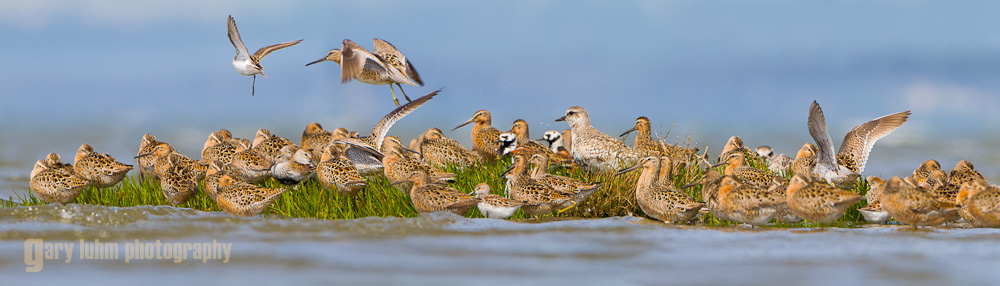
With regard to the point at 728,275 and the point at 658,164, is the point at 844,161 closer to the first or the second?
the point at 658,164

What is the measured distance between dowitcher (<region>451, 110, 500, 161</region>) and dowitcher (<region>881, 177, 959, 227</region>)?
6.95 meters

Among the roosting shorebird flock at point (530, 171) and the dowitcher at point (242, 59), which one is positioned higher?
the dowitcher at point (242, 59)

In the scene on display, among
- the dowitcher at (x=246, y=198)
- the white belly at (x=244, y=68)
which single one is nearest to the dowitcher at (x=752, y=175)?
the dowitcher at (x=246, y=198)

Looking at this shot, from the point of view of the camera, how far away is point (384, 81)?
18.0m

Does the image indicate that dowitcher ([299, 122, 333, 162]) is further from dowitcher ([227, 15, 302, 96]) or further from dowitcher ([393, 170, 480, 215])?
dowitcher ([393, 170, 480, 215])

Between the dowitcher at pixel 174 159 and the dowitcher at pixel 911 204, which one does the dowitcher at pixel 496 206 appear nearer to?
the dowitcher at pixel 911 204

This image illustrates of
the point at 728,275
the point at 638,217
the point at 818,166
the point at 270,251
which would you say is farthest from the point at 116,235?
the point at 818,166

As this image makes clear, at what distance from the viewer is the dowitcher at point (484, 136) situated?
18016 mm

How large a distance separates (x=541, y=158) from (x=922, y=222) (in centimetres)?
494

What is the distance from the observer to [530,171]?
15.6 metres

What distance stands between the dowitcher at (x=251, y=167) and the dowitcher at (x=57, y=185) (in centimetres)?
229

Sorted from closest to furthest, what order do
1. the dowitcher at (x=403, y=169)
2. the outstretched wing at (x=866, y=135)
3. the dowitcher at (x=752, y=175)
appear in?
the dowitcher at (x=752, y=175) → the dowitcher at (x=403, y=169) → the outstretched wing at (x=866, y=135)

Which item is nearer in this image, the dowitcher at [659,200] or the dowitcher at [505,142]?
the dowitcher at [659,200]

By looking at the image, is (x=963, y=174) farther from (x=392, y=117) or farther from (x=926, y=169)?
(x=392, y=117)
